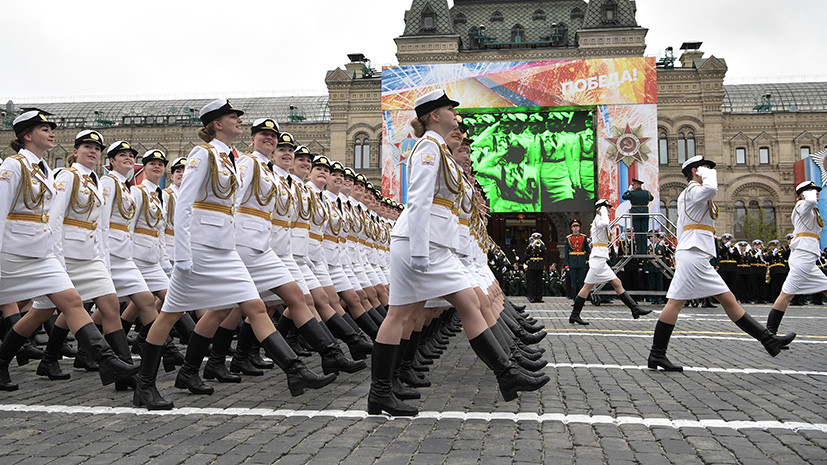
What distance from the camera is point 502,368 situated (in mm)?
4324

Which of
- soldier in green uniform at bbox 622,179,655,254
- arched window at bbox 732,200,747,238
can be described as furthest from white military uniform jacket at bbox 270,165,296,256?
arched window at bbox 732,200,747,238

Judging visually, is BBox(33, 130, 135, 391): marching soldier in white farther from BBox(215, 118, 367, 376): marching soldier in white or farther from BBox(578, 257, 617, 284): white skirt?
BBox(578, 257, 617, 284): white skirt

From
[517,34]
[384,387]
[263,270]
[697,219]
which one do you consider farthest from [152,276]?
[517,34]

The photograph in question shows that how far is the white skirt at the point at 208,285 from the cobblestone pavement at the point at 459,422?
74 cm

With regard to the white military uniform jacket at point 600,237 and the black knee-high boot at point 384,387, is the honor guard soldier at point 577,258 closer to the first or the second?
the white military uniform jacket at point 600,237

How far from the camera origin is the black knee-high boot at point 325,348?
5477 mm

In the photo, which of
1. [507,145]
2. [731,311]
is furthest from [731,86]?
[731,311]

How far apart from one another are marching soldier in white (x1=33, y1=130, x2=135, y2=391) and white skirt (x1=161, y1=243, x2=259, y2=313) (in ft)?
3.24

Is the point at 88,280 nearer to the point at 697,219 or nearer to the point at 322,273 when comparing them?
the point at 322,273

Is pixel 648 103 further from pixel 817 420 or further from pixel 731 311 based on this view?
pixel 817 420

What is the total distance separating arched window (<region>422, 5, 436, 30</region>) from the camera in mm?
45562

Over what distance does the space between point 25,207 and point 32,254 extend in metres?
0.41

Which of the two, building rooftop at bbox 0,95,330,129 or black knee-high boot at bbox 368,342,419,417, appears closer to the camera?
black knee-high boot at bbox 368,342,419,417

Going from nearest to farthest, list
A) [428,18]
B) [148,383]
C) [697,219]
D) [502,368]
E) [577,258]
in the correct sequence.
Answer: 1. [502,368]
2. [148,383]
3. [697,219]
4. [577,258]
5. [428,18]
